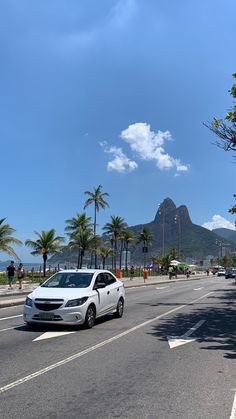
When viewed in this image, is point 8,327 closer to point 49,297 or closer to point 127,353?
point 49,297

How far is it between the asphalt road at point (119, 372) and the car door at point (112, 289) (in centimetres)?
90

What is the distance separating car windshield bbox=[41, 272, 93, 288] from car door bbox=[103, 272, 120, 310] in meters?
0.93

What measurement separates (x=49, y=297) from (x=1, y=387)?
17.8ft

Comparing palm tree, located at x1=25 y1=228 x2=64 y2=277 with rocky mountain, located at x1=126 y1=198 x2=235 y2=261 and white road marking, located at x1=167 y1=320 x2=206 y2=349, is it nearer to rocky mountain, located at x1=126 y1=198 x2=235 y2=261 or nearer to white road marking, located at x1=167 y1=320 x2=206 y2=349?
white road marking, located at x1=167 y1=320 x2=206 y2=349

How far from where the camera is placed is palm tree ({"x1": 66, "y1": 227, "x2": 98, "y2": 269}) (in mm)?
64312

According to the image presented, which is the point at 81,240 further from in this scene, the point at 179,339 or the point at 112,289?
the point at 179,339

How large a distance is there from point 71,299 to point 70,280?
1527 millimetres

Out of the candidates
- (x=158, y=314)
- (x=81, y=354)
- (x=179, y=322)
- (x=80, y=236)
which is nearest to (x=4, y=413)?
(x=81, y=354)

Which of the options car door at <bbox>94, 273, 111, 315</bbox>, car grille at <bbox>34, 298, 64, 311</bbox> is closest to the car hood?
car grille at <bbox>34, 298, 64, 311</bbox>

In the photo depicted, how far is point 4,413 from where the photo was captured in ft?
19.0

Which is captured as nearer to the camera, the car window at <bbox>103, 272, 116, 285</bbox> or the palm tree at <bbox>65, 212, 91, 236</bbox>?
the car window at <bbox>103, 272, 116, 285</bbox>

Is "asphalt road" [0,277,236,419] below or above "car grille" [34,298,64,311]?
below

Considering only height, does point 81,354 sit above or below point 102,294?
below

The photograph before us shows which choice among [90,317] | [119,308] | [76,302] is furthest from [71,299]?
[119,308]
